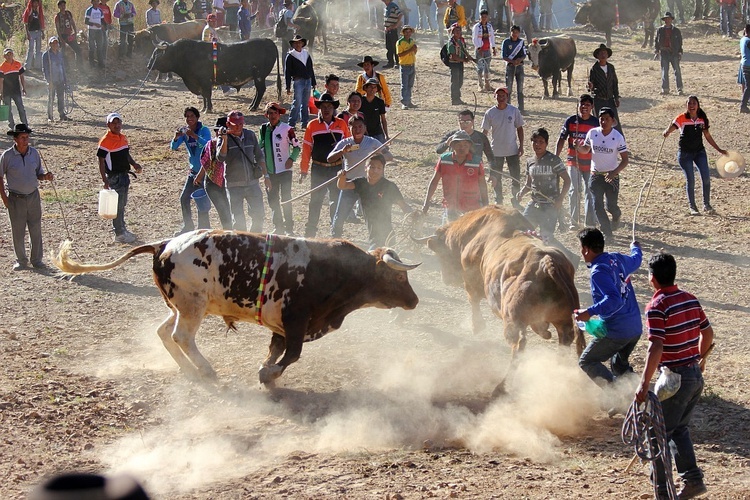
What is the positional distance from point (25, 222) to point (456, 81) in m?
11.8

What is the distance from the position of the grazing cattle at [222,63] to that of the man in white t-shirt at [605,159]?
1187 cm

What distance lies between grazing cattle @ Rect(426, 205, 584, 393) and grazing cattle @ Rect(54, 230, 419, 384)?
0.80 metres

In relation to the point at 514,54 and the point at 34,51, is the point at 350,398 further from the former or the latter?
the point at 34,51

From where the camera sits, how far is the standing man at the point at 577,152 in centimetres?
1295

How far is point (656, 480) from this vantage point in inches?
224

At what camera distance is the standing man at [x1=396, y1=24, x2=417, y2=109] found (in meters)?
21.2

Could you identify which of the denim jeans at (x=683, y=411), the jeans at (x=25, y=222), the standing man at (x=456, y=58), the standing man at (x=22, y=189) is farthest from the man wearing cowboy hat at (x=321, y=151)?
the standing man at (x=456, y=58)

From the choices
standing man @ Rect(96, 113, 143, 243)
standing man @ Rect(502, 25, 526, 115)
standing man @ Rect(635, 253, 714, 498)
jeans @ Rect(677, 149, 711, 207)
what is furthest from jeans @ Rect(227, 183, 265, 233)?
standing man @ Rect(502, 25, 526, 115)

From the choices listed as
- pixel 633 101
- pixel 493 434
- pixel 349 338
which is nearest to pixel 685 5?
pixel 633 101

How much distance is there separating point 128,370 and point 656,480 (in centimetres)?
497

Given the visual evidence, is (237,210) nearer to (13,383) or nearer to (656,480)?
(13,383)

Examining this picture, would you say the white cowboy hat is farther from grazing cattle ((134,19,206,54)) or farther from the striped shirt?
grazing cattle ((134,19,206,54))

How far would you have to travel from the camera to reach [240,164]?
11.9 m

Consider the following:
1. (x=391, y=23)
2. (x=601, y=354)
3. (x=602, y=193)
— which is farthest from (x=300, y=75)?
(x=601, y=354)
